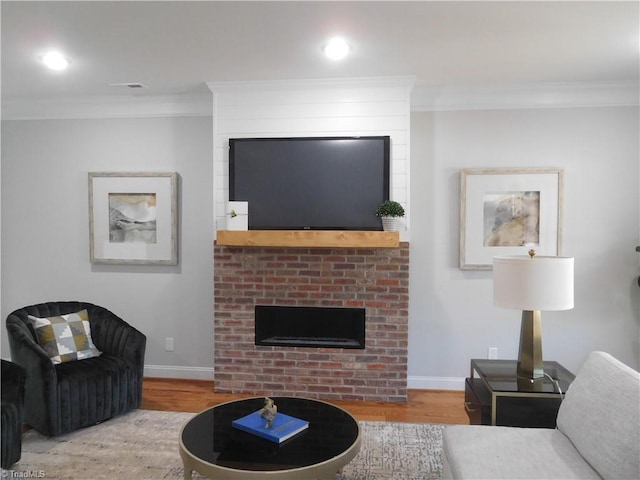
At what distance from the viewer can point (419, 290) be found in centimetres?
394

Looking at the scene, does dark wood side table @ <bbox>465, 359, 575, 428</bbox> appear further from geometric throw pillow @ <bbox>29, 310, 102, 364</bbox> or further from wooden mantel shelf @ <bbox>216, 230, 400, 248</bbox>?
geometric throw pillow @ <bbox>29, 310, 102, 364</bbox>

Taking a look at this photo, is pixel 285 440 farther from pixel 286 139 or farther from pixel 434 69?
pixel 434 69

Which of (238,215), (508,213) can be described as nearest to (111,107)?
(238,215)

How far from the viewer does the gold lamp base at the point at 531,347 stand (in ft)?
8.43

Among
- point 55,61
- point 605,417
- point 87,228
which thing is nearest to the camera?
point 605,417

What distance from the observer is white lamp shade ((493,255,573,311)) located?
241 cm

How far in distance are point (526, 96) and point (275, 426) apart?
323cm

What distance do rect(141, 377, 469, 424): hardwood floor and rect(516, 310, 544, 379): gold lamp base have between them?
0.92 meters

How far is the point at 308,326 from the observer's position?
3803mm

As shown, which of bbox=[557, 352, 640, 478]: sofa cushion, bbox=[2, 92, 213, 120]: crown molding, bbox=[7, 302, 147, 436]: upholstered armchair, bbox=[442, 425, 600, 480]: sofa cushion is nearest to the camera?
bbox=[557, 352, 640, 478]: sofa cushion

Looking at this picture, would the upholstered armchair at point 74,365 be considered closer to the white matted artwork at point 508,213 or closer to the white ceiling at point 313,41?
the white ceiling at point 313,41

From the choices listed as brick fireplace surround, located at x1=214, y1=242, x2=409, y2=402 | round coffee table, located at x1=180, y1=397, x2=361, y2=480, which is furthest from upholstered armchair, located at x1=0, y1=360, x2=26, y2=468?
brick fireplace surround, located at x1=214, y1=242, x2=409, y2=402

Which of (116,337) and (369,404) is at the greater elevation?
(116,337)

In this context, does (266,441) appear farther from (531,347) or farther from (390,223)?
(390,223)
